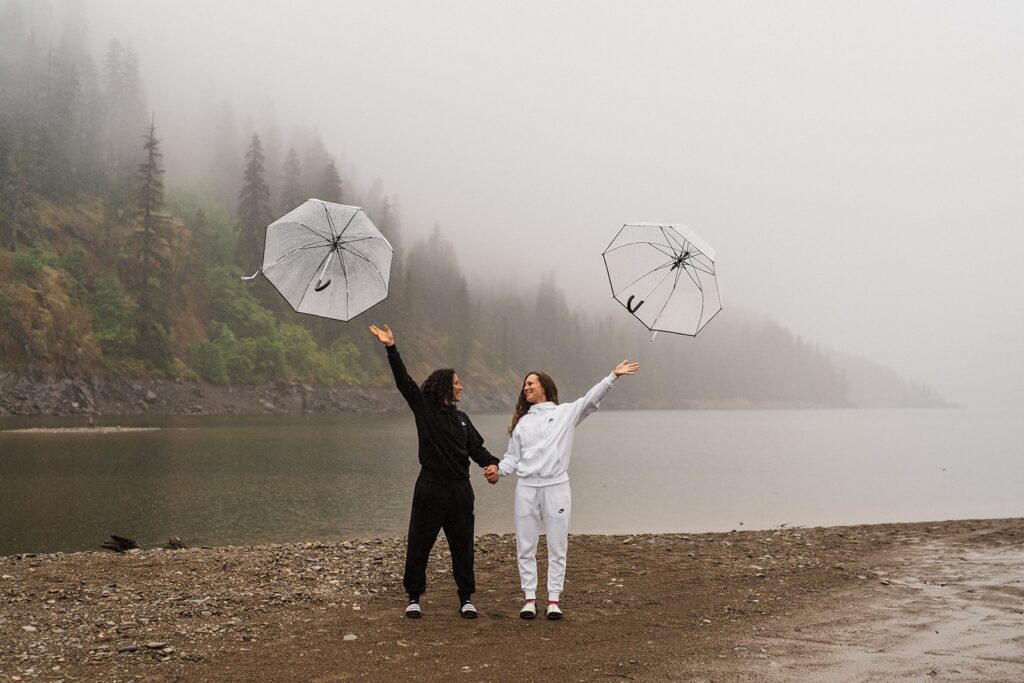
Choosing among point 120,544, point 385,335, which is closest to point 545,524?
point 385,335

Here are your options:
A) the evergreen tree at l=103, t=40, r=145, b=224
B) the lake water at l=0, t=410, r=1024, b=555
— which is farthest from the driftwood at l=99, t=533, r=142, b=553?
the evergreen tree at l=103, t=40, r=145, b=224

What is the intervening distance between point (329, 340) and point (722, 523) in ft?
353

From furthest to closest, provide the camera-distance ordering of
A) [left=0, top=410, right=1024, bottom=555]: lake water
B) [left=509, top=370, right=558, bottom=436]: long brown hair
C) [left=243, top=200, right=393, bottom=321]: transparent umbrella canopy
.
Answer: [left=0, top=410, right=1024, bottom=555]: lake water < [left=243, top=200, right=393, bottom=321]: transparent umbrella canopy < [left=509, top=370, right=558, bottom=436]: long brown hair

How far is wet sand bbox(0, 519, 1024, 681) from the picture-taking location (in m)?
7.22

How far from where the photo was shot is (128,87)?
468 feet

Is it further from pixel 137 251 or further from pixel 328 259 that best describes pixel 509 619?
pixel 137 251

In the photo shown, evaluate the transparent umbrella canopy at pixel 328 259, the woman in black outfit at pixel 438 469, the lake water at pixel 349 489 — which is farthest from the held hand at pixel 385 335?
the lake water at pixel 349 489

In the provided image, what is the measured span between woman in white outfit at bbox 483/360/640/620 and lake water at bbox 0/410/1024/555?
1252 centimetres

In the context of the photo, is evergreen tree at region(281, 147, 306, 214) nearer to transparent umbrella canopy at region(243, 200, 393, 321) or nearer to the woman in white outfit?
transparent umbrella canopy at region(243, 200, 393, 321)

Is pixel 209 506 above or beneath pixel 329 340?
beneath

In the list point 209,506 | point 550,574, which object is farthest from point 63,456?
point 550,574

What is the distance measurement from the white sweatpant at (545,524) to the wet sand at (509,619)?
61 cm

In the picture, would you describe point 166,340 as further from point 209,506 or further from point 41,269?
point 209,506

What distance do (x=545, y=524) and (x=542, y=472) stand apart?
0.64 meters
